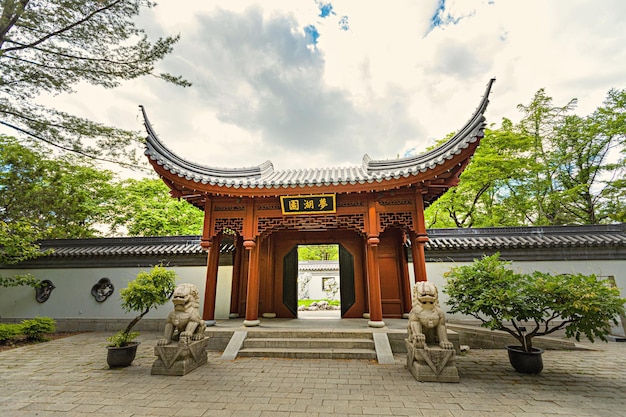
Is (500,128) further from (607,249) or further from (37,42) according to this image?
(37,42)

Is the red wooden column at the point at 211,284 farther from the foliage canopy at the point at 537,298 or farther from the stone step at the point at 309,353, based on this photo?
the foliage canopy at the point at 537,298

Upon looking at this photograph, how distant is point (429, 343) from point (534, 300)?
176cm

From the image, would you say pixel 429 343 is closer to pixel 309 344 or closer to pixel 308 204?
pixel 309 344

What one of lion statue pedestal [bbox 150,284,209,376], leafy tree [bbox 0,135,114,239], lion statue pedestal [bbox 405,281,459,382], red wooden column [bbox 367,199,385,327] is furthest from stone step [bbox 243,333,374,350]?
leafy tree [bbox 0,135,114,239]

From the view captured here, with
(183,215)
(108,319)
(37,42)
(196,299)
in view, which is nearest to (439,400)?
(196,299)

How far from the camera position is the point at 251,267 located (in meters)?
6.72

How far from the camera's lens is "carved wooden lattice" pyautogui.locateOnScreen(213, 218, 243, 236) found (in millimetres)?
6930

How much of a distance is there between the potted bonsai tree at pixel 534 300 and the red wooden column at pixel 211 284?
5.52 m

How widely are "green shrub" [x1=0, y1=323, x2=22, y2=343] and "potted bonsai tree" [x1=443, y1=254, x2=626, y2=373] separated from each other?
10.2 meters

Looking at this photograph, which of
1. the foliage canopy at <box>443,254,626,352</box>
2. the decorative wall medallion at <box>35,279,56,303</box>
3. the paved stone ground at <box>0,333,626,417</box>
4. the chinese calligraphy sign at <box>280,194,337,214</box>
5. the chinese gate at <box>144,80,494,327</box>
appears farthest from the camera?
the decorative wall medallion at <box>35,279,56,303</box>

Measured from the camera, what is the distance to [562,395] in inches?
136

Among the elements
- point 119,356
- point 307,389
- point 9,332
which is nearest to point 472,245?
point 307,389

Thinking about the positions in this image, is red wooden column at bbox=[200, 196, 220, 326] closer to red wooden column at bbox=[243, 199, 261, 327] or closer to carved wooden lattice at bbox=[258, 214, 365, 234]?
red wooden column at bbox=[243, 199, 261, 327]

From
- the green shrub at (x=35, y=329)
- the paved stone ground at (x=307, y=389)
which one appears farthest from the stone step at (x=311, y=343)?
the green shrub at (x=35, y=329)
